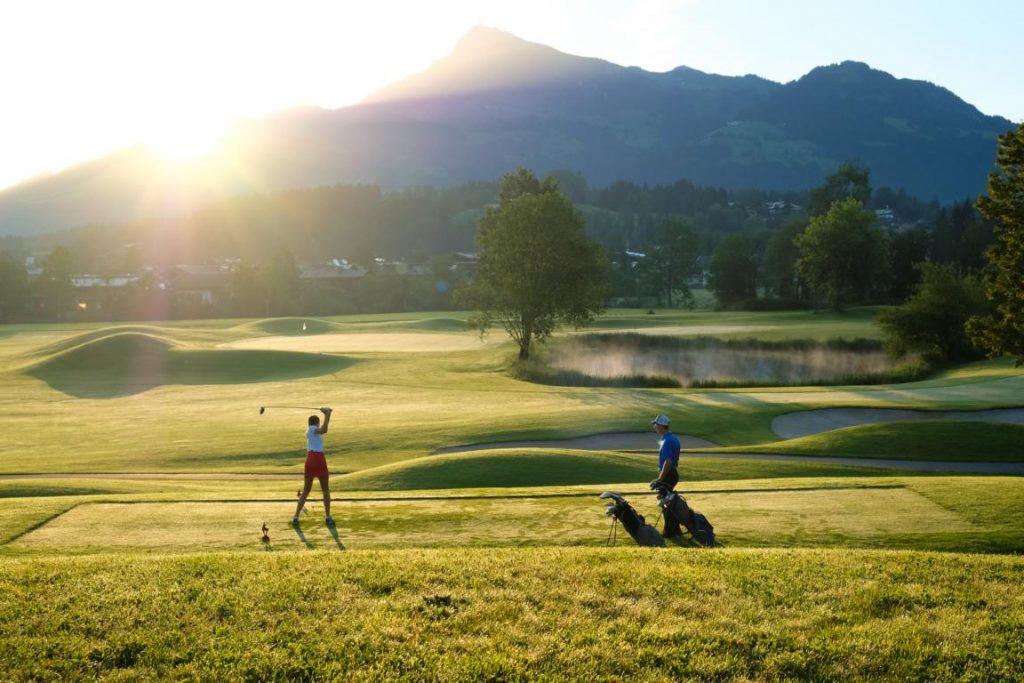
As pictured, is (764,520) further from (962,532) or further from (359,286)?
(359,286)

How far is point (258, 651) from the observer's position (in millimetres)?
10078

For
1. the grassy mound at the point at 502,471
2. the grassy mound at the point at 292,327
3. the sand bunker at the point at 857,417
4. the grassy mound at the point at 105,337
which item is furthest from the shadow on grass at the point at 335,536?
the grassy mound at the point at 292,327

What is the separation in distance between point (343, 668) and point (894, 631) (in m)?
7.06

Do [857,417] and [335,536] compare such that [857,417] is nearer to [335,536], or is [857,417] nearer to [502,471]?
[502,471]

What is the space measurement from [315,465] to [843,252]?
319 ft

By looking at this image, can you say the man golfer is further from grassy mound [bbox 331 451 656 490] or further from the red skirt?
grassy mound [bbox 331 451 656 490]

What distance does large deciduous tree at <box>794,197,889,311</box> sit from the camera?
104 m

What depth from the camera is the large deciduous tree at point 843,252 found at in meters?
104

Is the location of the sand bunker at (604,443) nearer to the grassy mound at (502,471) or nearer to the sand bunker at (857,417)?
the sand bunker at (857,417)

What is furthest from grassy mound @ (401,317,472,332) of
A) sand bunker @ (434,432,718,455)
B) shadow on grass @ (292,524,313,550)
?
shadow on grass @ (292,524,313,550)

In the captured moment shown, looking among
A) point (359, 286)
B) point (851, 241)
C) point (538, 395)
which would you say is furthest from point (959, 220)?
point (538, 395)

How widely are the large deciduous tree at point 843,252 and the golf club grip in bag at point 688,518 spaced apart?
315ft

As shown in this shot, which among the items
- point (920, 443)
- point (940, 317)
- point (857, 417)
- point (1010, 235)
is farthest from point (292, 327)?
point (1010, 235)

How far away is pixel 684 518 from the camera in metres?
15.7
